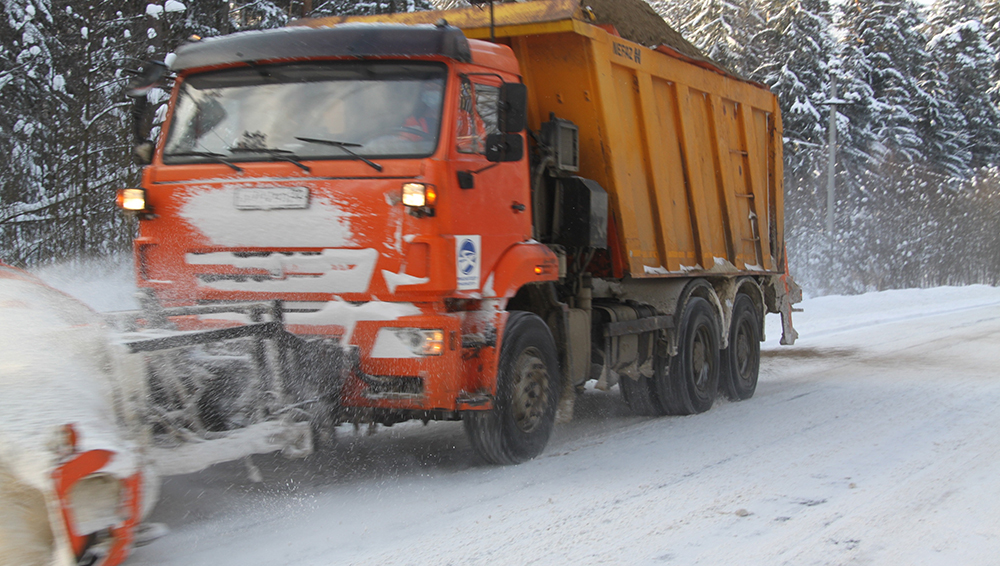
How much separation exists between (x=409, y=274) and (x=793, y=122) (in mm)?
32933

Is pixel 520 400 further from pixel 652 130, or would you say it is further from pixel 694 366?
pixel 694 366

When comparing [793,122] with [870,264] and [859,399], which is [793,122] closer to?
[870,264]

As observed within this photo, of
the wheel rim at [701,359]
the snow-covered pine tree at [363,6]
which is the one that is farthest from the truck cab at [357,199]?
the snow-covered pine tree at [363,6]

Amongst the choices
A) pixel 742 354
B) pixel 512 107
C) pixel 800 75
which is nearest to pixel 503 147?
pixel 512 107

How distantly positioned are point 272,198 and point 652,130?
3.57m

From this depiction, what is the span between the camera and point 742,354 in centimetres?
953

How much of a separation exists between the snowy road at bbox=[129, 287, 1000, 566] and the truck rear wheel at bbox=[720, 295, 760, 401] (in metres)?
0.85

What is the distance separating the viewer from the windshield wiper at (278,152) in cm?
513

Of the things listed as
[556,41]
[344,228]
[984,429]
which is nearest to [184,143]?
[344,228]

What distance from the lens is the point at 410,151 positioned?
5.12 meters

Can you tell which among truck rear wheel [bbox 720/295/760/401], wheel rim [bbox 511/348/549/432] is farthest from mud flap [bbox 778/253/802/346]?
wheel rim [bbox 511/348/549/432]

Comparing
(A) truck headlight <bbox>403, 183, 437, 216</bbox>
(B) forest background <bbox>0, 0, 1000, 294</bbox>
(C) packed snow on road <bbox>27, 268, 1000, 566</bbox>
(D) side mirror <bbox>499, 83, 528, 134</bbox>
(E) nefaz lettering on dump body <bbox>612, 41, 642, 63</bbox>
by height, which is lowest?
(C) packed snow on road <bbox>27, 268, 1000, 566</bbox>

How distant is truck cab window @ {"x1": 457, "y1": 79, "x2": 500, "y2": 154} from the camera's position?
5.35 metres

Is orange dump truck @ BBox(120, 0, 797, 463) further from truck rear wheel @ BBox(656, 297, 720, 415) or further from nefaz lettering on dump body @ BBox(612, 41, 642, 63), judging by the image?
truck rear wheel @ BBox(656, 297, 720, 415)
